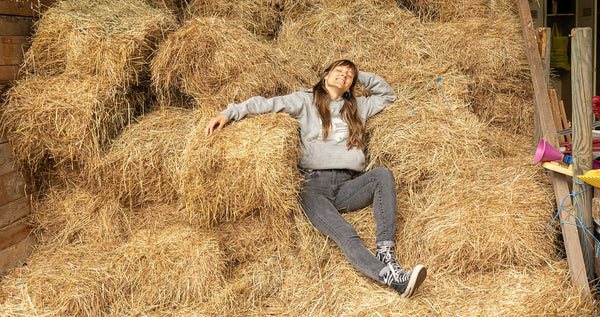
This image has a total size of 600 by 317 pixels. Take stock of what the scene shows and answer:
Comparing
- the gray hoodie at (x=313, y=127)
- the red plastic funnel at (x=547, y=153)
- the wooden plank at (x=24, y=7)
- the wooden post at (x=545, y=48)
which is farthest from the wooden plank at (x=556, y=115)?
the wooden plank at (x=24, y=7)

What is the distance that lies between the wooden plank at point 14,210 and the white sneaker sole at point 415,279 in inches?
95.8

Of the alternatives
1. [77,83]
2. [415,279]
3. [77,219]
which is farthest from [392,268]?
[77,83]

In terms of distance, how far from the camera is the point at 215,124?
279 centimetres

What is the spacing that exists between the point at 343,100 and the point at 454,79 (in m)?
0.88

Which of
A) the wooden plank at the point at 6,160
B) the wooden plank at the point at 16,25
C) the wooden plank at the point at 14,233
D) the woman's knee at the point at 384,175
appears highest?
the wooden plank at the point at 16,25

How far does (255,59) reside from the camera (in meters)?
3.14

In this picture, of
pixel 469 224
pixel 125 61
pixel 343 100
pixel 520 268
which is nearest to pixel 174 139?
pixel 125 61

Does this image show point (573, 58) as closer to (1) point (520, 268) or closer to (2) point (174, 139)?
(1) point (520, 268)

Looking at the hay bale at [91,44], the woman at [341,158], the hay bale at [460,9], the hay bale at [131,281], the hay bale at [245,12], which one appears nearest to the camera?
the hay bale at [131,281]

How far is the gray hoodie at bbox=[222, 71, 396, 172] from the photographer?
9.41 feet

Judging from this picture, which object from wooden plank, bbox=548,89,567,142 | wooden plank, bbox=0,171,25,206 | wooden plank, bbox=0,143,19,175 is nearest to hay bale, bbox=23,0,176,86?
wooden plank, bbox=0,143,19,175

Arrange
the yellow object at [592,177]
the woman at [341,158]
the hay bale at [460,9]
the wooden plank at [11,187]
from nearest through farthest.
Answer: the yellow object at [592,177] → the woman at [341,158] → the wooden plank at [11,187] → the hay bale at [460,9]

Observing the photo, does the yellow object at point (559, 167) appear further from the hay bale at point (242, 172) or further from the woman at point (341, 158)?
the hay bale at point (242, 172)

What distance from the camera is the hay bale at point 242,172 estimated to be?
8.46ft
